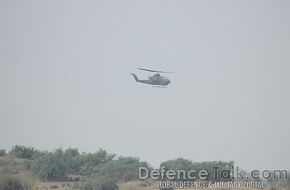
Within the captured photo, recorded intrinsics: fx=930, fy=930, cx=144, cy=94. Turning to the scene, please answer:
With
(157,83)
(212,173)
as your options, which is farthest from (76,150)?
(212,173)

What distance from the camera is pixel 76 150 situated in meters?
114

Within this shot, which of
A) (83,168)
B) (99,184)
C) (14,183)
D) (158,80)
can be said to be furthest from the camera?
(158,80)

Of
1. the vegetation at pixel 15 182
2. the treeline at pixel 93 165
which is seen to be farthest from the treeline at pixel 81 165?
the vegetation at pixel 15 182

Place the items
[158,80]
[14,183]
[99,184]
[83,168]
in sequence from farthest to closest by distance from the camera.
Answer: [158,80] < [83,168] < [99,184] < [14,183]

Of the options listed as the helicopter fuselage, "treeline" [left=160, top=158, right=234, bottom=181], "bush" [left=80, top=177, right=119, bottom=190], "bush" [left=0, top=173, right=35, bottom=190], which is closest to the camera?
"bush" [left=0, top=173, right=35, bottom=190]

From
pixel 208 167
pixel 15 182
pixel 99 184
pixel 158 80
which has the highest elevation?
pixel 158 80

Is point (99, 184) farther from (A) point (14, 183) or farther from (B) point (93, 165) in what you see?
(B) point (93, 165)

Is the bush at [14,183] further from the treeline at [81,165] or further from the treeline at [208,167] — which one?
the treeline at [208,167]

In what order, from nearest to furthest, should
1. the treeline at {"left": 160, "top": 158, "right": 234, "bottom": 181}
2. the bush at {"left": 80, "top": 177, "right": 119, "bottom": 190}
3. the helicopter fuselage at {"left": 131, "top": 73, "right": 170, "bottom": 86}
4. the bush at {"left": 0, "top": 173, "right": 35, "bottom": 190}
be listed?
the bush at {"left": 0, "top": 173, "right": 35, "bottom": 190}, the bush at {"left": 80, "top": 177, "right": 119, "bottom": 190}, the treeline at {"left": 160, "top": 158, "right": 234, "bottom": 181}, the helicopter fuselage at {"left": 131, "top": 73, "right": 170, "bottom": 86}

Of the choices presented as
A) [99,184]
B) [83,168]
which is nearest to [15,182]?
[99,184]
